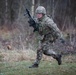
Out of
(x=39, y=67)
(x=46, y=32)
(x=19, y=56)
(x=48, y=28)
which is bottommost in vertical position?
(x=19, y=56)

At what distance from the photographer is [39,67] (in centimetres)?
1084

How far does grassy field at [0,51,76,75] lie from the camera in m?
10.0

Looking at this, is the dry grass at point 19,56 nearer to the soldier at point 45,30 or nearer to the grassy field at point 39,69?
the grassy field at point 39,69

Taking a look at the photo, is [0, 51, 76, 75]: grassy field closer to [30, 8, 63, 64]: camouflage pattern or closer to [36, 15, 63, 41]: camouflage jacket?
[30, 8, 63, 64]: camouflage pattern

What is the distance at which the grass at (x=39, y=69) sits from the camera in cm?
996

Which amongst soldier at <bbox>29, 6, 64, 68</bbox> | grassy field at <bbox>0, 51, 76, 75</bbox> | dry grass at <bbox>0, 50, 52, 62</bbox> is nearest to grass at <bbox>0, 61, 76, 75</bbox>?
grassy field at <bbox>0, 51, 76, 75</bbox>

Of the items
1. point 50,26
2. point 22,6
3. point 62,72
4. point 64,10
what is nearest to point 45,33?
point 50,26

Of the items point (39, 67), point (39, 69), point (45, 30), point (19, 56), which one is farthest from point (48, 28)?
point (19, 56)

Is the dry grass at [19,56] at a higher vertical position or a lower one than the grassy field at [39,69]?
lower

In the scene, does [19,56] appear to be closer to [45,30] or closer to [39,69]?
[39,69]

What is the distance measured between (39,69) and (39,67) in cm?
39

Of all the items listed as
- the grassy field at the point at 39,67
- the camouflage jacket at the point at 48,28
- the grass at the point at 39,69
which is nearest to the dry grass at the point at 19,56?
the grassy field at the point at 39,67

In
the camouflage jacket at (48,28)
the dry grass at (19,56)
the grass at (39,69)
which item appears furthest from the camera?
the dry grass at (19,56)

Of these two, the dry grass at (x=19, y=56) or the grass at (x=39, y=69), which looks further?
the dry grass at (x=19, y=56)
